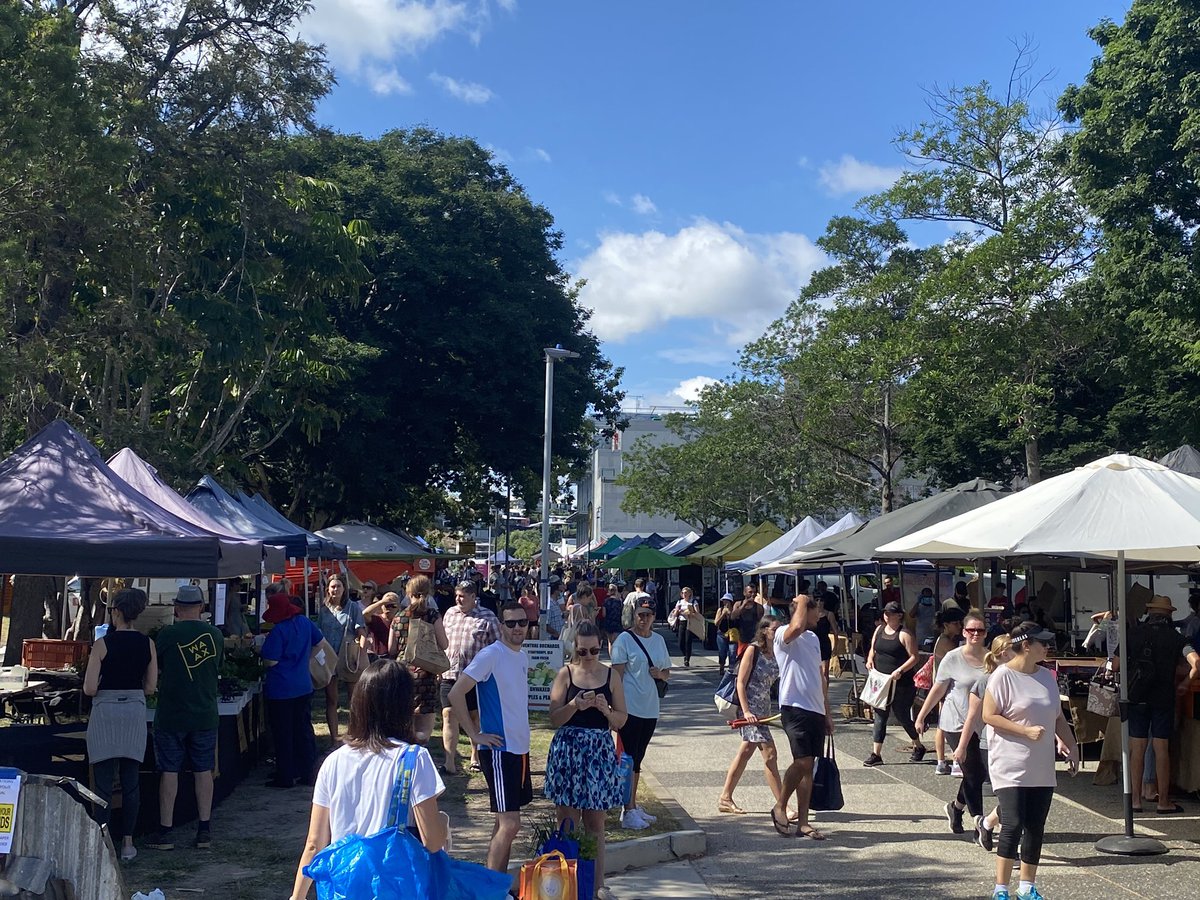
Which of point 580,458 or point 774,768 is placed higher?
point 580,458

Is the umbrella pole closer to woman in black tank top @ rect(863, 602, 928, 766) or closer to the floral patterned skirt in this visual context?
woman in black tank top @ rect(863, 602, 928, 766)

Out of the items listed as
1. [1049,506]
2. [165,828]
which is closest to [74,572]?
[165,828]

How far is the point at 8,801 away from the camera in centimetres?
447

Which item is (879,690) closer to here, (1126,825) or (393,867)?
(1126,825)

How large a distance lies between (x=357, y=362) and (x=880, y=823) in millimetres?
20172

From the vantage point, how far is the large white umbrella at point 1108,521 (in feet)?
26.1

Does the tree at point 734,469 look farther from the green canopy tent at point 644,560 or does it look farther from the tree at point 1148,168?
the tree at point 1148,168

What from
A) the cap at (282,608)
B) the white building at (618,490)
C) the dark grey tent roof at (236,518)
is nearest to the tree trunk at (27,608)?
the dark grey tent roof at (236,518)

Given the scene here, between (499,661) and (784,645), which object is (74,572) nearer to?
(499,661)

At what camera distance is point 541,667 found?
10602 mm

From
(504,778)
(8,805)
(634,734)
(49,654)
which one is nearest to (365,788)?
(8,805)

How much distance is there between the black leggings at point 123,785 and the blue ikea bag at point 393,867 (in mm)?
4148

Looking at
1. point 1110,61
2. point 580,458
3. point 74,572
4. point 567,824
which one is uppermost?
point 1110,61

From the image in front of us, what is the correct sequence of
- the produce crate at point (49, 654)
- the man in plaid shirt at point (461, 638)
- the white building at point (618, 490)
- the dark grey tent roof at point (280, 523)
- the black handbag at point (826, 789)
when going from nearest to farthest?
the black handbag at point (826, 789) < the man in plaid shirt at point (461, 638) < the produce crate at point (49, 654) < the dark grey tent roof at point (280, 523) < the white building at point (618, 490)
